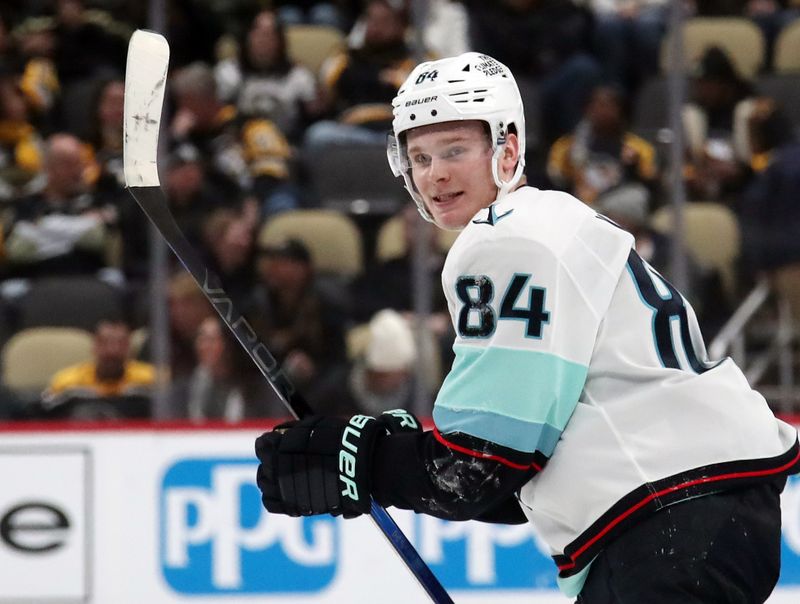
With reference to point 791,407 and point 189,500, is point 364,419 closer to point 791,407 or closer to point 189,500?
point 189,500

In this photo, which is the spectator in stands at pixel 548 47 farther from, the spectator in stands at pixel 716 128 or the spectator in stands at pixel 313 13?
the spectator in stands at pixel 313 13

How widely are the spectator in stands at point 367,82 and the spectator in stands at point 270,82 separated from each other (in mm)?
68

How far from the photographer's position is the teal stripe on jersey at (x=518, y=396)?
1.68m

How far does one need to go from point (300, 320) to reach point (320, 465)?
235 centimetres

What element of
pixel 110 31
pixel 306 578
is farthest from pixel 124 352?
pixel 110 31

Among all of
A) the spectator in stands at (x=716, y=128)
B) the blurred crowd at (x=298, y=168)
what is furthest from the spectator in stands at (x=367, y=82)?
the spectator in stands at (x=716, y=128)

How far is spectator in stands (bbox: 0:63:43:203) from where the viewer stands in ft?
14.5

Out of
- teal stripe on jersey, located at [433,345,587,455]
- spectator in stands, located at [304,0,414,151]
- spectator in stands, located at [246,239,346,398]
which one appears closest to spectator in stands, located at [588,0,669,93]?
spectator in stands, located at [304,0,414,151]

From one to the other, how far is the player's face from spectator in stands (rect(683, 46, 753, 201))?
241 centimetres

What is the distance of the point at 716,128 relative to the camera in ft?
14.8

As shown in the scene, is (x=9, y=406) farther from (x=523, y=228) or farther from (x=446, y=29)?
(x=523, y=228)

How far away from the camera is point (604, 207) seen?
425 centimetres

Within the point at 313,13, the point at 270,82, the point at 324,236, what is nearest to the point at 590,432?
the point at 324,236

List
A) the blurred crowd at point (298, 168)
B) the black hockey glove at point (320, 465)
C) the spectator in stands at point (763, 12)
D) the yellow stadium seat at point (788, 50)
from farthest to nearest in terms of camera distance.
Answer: the spectator in stands at point (763, 12) < the yellow stadium seat at point (788, 50) < the blurred crowd at point (298, 168) < the black hockey glove at point (320, 465)
